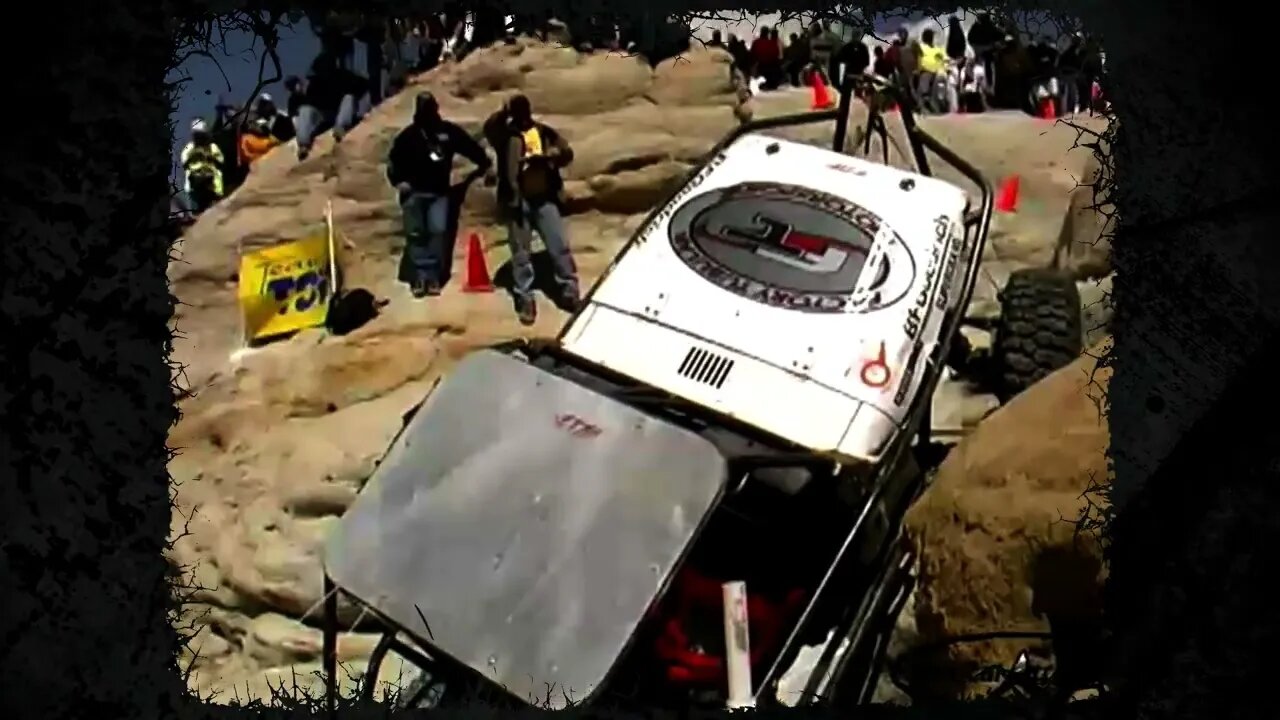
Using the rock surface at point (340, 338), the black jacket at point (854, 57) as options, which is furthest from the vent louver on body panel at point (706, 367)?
the black jacket at point (854, 57)

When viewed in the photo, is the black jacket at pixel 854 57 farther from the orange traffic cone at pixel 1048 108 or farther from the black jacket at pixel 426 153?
the black jacket at pixel 426 153

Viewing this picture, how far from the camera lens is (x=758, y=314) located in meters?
0.72

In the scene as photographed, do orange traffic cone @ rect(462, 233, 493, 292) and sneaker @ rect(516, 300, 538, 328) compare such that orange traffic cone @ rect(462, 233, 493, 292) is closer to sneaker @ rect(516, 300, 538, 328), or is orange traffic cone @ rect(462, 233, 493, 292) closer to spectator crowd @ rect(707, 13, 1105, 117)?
sneaker @ rect(516, 300, 538, 328)

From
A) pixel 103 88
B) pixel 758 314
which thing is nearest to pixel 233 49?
pixel 103 88

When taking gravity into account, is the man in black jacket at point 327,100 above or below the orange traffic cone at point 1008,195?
above

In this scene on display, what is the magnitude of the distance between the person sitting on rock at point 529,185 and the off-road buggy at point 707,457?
0.18 ft

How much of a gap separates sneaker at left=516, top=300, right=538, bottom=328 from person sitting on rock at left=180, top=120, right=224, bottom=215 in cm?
20

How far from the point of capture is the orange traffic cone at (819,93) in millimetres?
669

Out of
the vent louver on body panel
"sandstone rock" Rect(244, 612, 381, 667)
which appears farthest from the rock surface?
the vent louver on body panel

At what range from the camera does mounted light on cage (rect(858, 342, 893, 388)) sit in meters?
0.72

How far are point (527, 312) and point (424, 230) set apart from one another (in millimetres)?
88

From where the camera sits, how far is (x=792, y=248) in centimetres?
72

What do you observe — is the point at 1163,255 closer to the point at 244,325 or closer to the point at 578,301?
the point at 578,301

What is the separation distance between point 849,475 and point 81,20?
0.53 meters
